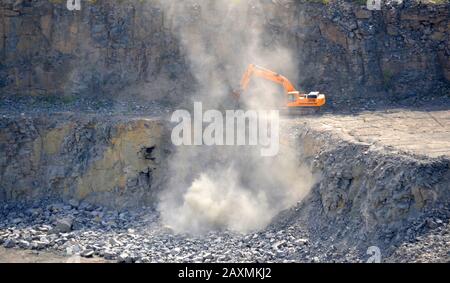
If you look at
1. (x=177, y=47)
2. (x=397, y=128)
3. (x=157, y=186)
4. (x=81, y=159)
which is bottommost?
(x=157, y=186)

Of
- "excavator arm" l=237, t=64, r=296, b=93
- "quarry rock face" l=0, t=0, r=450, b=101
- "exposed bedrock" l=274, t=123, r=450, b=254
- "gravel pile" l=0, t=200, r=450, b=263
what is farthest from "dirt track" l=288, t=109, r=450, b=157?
"gravel pile" l=0, t=200, r=450, b=263

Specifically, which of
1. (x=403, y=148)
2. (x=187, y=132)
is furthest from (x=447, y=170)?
(x=187, y=132)

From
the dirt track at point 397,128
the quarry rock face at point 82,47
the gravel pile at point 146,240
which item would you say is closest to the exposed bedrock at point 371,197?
the gravel pile at point 146,240

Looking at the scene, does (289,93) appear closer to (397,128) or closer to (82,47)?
(397,128)

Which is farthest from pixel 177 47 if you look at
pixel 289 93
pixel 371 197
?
pixel 371 197

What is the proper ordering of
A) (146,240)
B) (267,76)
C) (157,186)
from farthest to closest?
(267,76), (157,186), (146,240)

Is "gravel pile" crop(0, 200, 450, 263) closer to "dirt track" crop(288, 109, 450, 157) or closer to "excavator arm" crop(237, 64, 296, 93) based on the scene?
"dirt track" crop(288, 109, 450, 157)

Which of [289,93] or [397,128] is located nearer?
[397,128]

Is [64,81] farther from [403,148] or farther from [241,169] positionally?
[403,148]
